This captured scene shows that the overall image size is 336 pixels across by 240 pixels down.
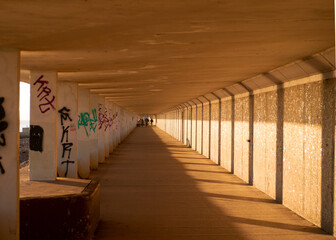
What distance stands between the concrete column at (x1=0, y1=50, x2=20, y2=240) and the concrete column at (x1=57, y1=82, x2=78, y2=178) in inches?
216

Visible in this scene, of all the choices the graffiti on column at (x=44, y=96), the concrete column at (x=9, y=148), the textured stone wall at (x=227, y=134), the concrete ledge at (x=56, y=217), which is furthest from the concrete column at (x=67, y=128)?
the textured stone wall at (x=227, y=134)

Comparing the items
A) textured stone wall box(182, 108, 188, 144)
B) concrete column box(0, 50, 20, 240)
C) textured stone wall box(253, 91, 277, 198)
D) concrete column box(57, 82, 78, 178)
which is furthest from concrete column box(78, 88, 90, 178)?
textured stone wall box(182, 108, 188, 144)

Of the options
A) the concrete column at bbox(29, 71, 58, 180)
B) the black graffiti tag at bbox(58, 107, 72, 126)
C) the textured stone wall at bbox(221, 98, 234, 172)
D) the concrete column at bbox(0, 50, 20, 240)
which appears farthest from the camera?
the textured stone wall at bbox(221, 98, 234, 172)

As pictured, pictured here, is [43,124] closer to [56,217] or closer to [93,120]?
[56,217]

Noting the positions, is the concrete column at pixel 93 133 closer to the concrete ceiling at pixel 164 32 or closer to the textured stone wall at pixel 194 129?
the concrete ceiling at pixel 164 32

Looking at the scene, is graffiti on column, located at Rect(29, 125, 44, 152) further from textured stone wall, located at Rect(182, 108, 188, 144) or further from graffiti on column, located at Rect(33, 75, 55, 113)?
textured stone wall, located at Rect(182, 108, 188, 144)

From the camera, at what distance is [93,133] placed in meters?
14.8

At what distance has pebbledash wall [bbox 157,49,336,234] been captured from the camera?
6.45m

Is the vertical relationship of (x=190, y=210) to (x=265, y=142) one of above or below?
below

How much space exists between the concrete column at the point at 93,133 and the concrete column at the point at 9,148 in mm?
9128

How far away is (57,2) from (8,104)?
2.51 metres

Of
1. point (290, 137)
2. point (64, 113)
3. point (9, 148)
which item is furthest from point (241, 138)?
point (9, 148)

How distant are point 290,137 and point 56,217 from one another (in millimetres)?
5477

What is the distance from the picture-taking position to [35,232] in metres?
5.54
